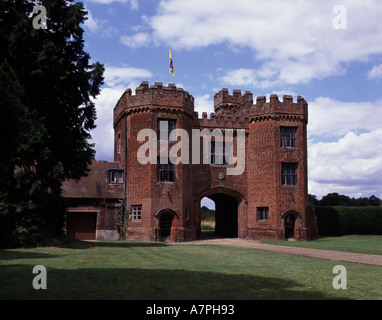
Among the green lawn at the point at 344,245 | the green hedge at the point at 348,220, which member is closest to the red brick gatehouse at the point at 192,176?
the green lawn at the point at 344,245

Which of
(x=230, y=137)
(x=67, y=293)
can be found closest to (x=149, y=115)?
(x=230, y=137)

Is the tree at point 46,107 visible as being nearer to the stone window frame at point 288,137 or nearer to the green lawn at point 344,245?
the green lawn at point 344,245

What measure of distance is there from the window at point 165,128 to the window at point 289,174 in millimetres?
9222

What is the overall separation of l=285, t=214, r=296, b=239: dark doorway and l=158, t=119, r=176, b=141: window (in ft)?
36.8

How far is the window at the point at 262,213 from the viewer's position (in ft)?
103

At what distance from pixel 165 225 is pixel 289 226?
966 centimetres

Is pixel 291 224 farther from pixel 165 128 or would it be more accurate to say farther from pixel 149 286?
pixel 149 286

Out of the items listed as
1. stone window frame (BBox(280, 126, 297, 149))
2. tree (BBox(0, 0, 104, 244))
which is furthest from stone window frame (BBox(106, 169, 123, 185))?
stone window frame (BBox(280, 126, 297, 149))

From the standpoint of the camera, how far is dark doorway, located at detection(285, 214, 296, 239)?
103ft

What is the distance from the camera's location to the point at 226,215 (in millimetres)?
36938

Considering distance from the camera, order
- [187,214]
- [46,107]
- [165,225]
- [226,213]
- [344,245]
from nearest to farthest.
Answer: [46,107] < [344,245] < [165,225] < [187,214] < [226,213]

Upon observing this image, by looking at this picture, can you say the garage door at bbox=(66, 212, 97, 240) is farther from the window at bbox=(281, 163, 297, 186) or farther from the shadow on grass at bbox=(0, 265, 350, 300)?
the shadow on grass at bbox=(0, 265, 350, 300)

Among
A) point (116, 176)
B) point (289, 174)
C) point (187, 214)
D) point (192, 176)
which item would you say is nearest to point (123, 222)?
point (116, 176)

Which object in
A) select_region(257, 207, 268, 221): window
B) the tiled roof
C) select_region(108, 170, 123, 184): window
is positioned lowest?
select_region(257, 207, 268, 221): window
